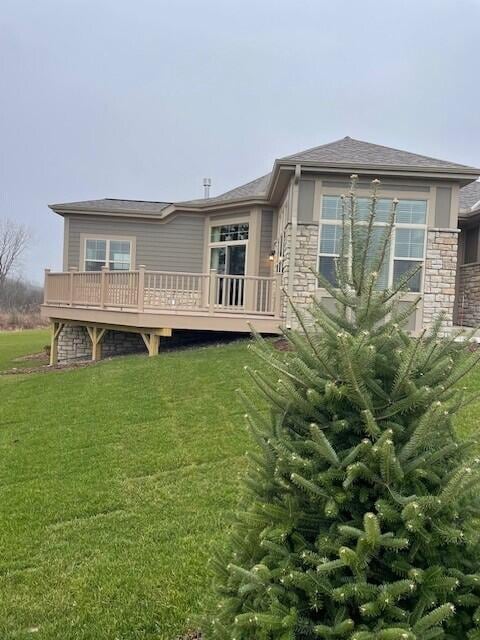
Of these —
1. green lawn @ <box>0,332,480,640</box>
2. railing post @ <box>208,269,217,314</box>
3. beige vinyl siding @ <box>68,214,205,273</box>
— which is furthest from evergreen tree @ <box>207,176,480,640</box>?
beige vinyl siding @ <box>68,214,205,273</box>

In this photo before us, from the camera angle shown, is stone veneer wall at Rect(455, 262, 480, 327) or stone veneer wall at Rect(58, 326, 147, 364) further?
stone veneer wall at Rect(58, 326, 147, 364)

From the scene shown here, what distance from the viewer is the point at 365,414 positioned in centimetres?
159

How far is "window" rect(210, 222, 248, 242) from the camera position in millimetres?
14070

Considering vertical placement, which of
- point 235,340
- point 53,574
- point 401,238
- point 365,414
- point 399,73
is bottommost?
point 53,574

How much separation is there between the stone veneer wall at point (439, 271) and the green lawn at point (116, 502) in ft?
10.8

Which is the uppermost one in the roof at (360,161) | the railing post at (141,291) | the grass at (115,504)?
the roof at (360,161)

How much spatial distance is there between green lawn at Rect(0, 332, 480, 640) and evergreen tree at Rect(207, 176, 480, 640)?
1.96 feet

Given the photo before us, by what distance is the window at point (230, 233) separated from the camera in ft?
46.2

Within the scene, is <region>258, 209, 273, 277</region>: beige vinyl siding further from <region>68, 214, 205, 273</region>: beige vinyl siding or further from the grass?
the grass

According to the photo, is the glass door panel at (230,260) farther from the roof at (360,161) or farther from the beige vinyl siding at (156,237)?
the roof at (360,161)

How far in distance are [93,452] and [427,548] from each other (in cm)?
482

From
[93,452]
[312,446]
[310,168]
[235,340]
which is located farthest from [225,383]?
[312,446]

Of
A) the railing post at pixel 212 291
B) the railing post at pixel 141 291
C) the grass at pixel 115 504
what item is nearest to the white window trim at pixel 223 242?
the railing post at pixel 212 291

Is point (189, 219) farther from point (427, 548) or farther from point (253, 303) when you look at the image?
point (427, 548)
